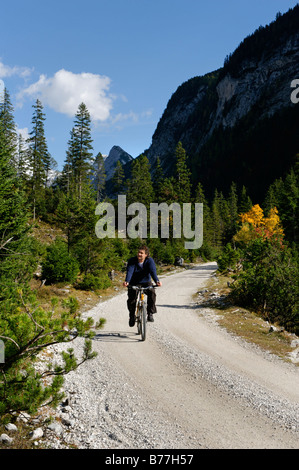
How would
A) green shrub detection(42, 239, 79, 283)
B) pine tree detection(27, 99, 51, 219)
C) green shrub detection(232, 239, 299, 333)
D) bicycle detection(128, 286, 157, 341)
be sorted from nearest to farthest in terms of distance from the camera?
bicycle detection(128, 286, 157, 341)
green shrub detection(232, 239, 299, 333)
green shrub detection(42, 239, 79, 283)
pine tree detection(27, 99, 51, 219)

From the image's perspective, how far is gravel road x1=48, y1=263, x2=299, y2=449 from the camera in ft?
12.9

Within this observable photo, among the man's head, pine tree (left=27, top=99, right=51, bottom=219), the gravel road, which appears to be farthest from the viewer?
pine tree (left=27, top=99, right=51, bottom=219)

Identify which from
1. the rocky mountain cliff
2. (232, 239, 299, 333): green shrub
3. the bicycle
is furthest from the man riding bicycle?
the rocky mountain cliff

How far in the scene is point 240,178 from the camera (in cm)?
13362

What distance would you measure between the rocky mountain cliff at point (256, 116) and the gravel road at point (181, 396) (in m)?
Result: 119

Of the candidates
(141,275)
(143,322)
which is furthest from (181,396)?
(141,275)

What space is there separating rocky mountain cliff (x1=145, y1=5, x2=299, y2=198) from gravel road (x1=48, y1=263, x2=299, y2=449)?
119m

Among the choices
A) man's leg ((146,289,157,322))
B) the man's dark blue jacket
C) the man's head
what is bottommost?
man's leg ((146,289,157,322))

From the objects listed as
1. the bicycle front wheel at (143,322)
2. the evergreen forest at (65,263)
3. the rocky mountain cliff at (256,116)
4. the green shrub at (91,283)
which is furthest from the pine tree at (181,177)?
the rocky mountain cliff at (256,116)

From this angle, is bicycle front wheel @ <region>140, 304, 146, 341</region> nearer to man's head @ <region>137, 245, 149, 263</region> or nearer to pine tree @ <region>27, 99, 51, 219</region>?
man's head @ <region>137, 245, 149, 263</region>

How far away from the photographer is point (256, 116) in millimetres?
142875

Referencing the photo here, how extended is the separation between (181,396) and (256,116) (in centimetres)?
15962

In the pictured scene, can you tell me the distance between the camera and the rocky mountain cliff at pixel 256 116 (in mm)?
124125

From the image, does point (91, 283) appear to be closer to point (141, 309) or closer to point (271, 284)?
point (141, 309)
